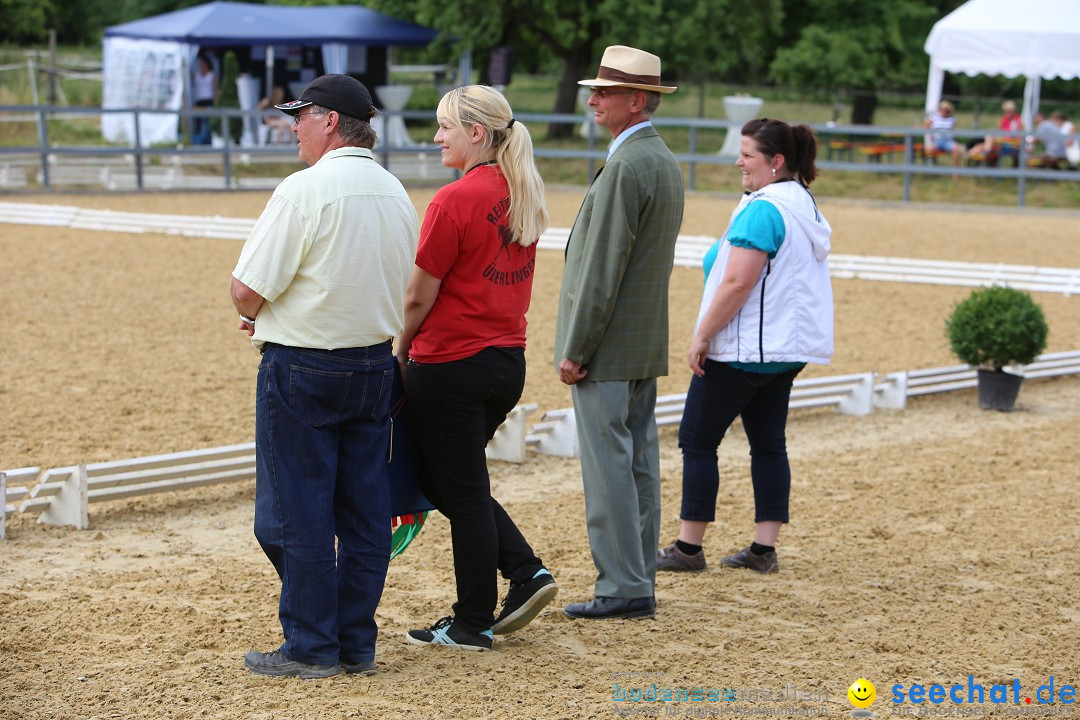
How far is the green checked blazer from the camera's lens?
3.84 metres

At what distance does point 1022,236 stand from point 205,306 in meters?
10.2

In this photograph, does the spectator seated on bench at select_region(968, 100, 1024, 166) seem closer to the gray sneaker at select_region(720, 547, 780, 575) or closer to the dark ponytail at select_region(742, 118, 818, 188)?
the dark ponytail at select_region(742, 118, 818, 188)

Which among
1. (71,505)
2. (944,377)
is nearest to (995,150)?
(944,377)

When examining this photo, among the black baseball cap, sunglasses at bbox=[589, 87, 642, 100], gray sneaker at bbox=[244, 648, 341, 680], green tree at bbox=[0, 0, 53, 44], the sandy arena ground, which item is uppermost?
green tree at bbox=[0, 0, 53, 44]

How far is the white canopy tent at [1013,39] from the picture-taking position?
19.5 m

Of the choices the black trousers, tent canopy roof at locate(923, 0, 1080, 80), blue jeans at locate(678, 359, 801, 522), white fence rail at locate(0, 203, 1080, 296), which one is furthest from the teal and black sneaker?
tent canopy roof at locate(923, 0, 1080, 80)

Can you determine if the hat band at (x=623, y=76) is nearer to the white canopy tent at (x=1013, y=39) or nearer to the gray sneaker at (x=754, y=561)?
the gray sneaker at (x=754, y=561)

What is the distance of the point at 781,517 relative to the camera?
4.64 meters

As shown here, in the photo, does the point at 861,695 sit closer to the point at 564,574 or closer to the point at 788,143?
the point at 564,574

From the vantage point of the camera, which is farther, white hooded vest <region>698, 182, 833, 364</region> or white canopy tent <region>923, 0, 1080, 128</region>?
white canopy tent <region>923, 0, 1080, 128</region>

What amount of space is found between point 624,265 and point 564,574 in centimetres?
136

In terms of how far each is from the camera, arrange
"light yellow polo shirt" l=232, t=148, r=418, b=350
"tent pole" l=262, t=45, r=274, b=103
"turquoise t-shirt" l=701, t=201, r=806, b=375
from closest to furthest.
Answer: "light yellow polo shirt" l=232, t=148, r=418, b=350 → "turquoise t-shirt" l=701, t=201, r=806, b=375 → "tent pole" l=262, t=45, r=274, b=103

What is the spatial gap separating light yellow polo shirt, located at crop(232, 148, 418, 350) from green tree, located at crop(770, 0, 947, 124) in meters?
26.1

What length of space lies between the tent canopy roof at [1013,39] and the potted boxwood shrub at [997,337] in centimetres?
1355
